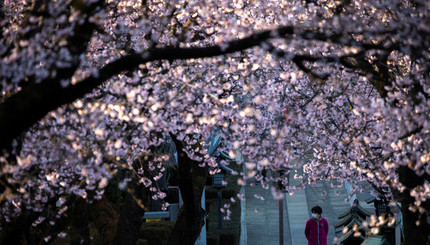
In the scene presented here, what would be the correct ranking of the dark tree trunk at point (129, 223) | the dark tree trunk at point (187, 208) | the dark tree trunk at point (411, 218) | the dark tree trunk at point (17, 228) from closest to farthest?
the dark tree trunk at point (17, 228), the dark tree trunk at point (411, 218), the dark tree trunk at point (129, 223), the dark tree trunk at point (187, 208)

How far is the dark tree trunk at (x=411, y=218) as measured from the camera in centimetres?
941

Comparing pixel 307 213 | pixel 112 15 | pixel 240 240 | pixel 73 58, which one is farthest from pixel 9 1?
pixel 307 213

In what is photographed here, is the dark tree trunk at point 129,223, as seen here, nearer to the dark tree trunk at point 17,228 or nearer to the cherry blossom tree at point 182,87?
the cherry blossom tree at point 182,87

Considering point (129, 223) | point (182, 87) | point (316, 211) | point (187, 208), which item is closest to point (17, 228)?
point (129, 223)

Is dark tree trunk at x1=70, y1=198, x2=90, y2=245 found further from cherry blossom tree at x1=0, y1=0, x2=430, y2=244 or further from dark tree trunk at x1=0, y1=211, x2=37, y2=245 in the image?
dark tree trunk at x1=0, y1=211, x2=37, y2=245

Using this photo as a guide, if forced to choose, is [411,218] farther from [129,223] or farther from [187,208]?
[129,223]

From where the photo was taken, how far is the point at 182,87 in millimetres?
7230

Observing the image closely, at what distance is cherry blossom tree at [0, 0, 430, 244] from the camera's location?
5.53 metres

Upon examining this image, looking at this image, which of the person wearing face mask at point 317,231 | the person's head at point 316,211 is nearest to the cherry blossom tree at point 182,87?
the person's head at point 316,211

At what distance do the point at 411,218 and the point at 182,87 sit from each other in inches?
196

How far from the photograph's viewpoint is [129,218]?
11.1m

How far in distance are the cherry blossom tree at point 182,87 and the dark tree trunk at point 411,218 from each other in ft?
0.07

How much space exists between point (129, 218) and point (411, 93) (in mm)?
6013

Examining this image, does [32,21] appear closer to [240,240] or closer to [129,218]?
[129,218]
